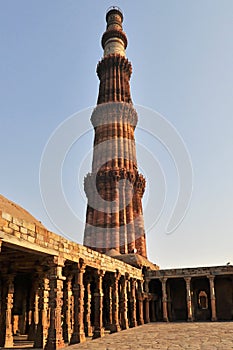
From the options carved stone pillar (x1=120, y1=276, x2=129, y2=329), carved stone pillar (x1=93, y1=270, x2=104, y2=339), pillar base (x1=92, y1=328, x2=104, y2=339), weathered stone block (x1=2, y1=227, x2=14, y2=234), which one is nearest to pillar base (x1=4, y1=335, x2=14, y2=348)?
pillar base (x1=92, y1=328, x2=104, y2=339)

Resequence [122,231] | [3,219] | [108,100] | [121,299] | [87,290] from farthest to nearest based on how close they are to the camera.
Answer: [108,100] → [122,231] → [121,299] → [87,290] → [3,219]

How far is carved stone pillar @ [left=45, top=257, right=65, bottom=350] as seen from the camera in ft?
35.6

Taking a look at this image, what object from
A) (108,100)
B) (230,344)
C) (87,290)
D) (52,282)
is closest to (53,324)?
(52,282)

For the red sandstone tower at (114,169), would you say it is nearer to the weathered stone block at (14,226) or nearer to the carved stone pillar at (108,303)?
the carved stone pillar at (108,303)

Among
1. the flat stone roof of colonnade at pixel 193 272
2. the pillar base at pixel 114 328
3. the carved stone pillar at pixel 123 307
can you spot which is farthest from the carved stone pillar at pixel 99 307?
the flat stone roof of colonnade at pixel 193 272

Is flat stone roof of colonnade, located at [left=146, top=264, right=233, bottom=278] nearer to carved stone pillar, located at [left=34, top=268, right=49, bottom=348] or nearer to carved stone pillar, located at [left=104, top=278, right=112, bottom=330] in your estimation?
carved stone pillar, located at [left=104, top=278, right=112, bottom=330]

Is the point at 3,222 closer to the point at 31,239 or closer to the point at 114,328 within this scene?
the point at 31,239

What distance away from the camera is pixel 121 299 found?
759 inches

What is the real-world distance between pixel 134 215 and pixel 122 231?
8.47ft

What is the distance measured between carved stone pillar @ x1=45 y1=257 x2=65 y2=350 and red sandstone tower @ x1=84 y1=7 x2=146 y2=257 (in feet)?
73.2

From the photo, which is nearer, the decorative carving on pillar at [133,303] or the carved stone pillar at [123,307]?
the carved stone pillar at [123,307]

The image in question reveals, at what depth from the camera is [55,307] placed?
11.0m

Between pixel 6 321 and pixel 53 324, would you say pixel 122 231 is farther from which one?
pixel 53 324

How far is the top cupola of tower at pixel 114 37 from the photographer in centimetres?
4272
